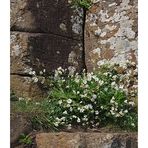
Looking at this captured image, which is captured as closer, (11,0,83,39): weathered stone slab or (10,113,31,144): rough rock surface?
(10,113,31,144): rough rock surface

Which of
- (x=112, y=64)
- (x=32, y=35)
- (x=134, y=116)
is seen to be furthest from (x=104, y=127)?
(x=32, y=35)

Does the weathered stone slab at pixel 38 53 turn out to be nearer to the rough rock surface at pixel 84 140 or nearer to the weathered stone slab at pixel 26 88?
the weathered stone slab at pixel 26 88

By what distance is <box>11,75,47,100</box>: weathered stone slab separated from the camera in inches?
160

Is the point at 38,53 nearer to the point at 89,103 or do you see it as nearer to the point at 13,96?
the point at 13,96

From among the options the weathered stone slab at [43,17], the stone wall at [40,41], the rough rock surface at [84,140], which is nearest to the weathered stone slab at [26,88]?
the stone wall at [40,41]

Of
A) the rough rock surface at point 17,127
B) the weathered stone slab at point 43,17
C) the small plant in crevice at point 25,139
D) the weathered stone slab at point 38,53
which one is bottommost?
the small plant in crevice at point 25,139

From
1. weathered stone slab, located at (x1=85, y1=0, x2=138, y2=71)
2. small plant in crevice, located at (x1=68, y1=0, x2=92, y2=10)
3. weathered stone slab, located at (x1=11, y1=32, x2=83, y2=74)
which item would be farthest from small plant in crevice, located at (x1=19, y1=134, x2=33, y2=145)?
small plant in crevice, located at (x1=68, y1=0, x2=92, y2=10)

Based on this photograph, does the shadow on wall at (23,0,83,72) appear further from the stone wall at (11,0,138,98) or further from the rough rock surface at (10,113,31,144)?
the rough rock surface at (10,113,31,144)

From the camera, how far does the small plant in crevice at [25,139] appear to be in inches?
145

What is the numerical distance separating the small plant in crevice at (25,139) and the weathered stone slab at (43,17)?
2.57ft

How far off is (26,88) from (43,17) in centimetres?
48

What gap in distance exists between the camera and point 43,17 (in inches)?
165

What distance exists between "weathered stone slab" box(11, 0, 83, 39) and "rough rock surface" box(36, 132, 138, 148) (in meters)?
0.86

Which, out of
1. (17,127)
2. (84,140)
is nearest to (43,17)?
(17,127)
